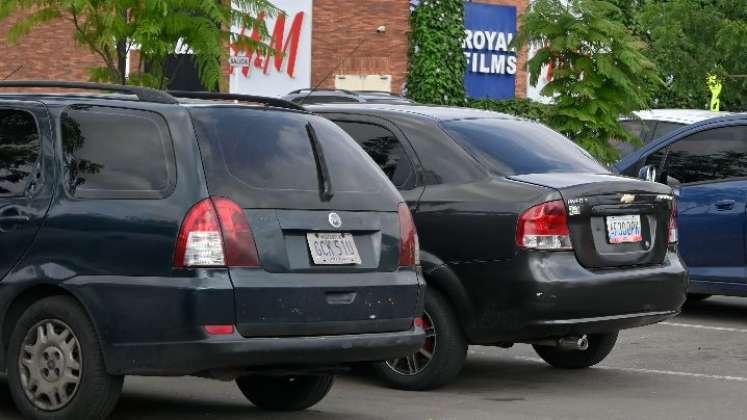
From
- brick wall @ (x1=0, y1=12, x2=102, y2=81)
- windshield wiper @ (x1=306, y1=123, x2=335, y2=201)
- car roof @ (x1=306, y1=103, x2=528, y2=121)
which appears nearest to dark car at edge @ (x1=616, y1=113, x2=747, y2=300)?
car roof @ (x1=306, y1=103, x2=528, y2=121)

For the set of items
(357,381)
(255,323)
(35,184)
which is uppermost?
(35,184)

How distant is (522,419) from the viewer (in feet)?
29.6

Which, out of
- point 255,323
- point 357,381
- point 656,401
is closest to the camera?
point 255,323

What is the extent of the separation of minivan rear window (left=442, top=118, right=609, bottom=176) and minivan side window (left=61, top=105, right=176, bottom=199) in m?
2.83

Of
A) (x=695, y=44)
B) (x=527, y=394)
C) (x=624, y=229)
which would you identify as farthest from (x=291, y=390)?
(x=695, y=44)

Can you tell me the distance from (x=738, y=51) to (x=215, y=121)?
1881 centimetres

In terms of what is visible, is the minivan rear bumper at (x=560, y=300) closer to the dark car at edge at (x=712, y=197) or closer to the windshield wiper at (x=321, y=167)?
the windshield wiper at (x=321, y=167)

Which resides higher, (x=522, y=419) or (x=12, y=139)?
(x=12, y=139)

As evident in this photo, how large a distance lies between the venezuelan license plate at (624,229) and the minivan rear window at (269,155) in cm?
194

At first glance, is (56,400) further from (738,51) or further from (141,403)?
(738,51)

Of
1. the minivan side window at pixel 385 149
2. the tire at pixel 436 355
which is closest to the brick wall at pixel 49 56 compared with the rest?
the minivan side window at pixel 385 149

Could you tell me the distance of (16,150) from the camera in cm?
848

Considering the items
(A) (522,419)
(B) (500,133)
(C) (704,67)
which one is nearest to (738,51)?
(C) (704,67)

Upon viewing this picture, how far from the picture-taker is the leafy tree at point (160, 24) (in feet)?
48.6
